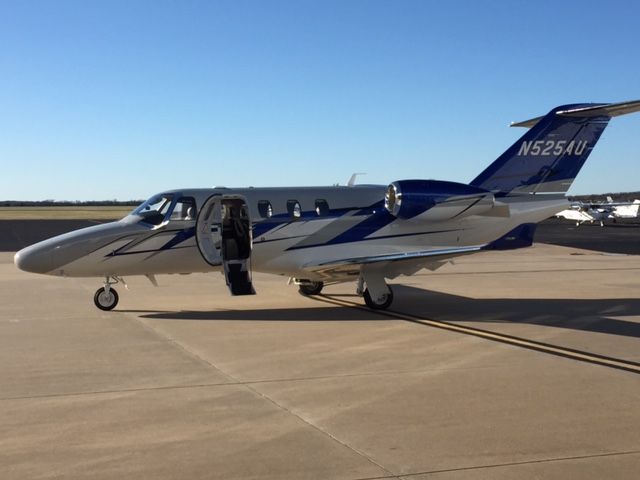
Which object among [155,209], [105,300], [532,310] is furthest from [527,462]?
[105,300]

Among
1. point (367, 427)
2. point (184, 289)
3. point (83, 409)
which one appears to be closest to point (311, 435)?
point (367, 427)

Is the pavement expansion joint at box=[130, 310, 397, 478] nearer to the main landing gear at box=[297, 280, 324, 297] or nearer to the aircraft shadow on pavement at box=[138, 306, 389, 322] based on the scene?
the aircraft shadow on pavement at box=[138, 306, 389, 322]

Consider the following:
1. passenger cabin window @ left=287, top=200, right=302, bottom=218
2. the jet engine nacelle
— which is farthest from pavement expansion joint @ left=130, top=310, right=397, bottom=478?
the jet engine nacelle

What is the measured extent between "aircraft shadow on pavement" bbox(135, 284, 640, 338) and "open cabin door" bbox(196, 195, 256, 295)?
2.33ft

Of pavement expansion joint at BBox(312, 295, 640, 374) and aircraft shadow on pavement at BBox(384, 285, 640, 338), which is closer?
pavement expansion joint at BBox(312, 295, 640, 374)

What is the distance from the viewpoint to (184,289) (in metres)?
19.5

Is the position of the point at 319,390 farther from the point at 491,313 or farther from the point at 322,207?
the point at 322,207

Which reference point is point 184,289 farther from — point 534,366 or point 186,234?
point 534,366

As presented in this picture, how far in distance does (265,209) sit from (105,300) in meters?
3.63

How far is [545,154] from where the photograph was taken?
16.7 metres

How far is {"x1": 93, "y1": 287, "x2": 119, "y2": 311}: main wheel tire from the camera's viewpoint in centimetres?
1527

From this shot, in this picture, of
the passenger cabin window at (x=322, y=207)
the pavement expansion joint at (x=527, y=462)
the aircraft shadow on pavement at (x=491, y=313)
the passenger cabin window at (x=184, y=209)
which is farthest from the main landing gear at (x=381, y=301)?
the pavement expansion joint at (x=527, y=462)

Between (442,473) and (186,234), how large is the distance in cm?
1005

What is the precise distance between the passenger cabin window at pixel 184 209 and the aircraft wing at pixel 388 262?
2.46 metres
